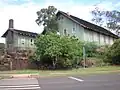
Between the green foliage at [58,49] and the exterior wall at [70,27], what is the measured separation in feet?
49.4

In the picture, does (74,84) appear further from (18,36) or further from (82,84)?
(18,36)

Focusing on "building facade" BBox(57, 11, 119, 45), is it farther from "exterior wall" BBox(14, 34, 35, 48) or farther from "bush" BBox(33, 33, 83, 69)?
"bush" BBox(33, 33, 83, 69)

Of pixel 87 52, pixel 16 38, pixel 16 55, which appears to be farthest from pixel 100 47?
pixel 16 38

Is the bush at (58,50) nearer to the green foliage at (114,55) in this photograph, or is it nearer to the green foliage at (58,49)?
the green foliage at (58,49)

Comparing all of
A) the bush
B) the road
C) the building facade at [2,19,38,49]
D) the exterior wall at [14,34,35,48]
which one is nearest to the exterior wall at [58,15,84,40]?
the building facade at [2,19,38,49]

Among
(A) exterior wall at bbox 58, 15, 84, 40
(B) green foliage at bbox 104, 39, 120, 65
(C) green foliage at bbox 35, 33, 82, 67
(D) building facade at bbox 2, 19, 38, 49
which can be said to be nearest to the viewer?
(C) green foliage at bbox 35, 33, 82, 67

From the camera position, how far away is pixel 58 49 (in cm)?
3606

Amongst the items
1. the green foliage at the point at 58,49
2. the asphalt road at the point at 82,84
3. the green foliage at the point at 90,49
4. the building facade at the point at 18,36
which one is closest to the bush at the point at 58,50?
the green foliage at the point at 58,49

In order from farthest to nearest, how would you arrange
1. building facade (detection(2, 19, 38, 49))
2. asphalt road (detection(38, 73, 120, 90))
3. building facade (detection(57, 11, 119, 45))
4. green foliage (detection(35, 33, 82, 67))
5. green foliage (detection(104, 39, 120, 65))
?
building facade (detection(2, 19, 38, 49)) < building facade (detection(57, 11, 119, 45)) < green foliage (detection(104, 39, 120, 65)) < green foliage (detection(35, 33, 82, 67)) < asphalt road (detection(38, 73, 120, 90))

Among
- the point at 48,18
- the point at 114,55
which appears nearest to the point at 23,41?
the point at 48,18

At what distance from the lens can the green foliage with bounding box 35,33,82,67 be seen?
119ft

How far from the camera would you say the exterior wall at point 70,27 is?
5287 centimetres

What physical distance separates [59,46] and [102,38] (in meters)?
22.8

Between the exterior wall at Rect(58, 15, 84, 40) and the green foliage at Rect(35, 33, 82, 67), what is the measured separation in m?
15.0
